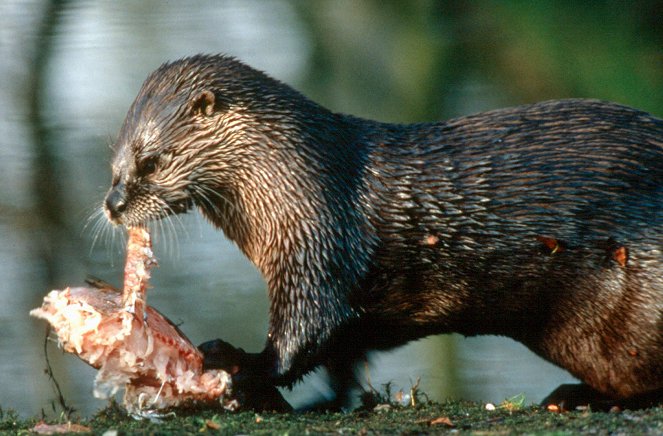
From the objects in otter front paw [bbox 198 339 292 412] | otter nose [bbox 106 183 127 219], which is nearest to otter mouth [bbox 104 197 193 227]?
otter nose [bbox 106 183 127 219]

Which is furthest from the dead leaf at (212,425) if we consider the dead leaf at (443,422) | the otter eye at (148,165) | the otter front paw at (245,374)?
the otter eye at (148,165)

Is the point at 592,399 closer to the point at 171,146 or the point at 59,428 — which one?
the point at 171,146

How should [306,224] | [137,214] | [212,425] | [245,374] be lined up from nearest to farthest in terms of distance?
[212,425] → [245,374] → [306,224] → [137,214]

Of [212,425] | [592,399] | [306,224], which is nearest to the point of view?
[212,425]

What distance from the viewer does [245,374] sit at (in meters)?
3.75

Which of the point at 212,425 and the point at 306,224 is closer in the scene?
the point at 212,425

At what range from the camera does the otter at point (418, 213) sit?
384cm

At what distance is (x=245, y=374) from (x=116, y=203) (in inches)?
30.5

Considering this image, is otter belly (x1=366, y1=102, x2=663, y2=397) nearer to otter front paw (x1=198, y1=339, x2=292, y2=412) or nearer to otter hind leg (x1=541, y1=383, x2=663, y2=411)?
otter hind leg (x1=541, y1=383, x2=663, y2=411)

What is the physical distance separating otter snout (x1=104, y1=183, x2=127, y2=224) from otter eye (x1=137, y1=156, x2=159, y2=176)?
9cm

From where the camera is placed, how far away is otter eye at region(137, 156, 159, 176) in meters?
3.95

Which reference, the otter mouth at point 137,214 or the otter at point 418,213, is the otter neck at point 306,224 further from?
the otter mouth at point 137,214

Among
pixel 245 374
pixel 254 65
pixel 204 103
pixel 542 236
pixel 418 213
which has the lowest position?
pixel 245 374

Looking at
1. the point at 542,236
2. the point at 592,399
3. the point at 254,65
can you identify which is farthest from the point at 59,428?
the point at 254,65
